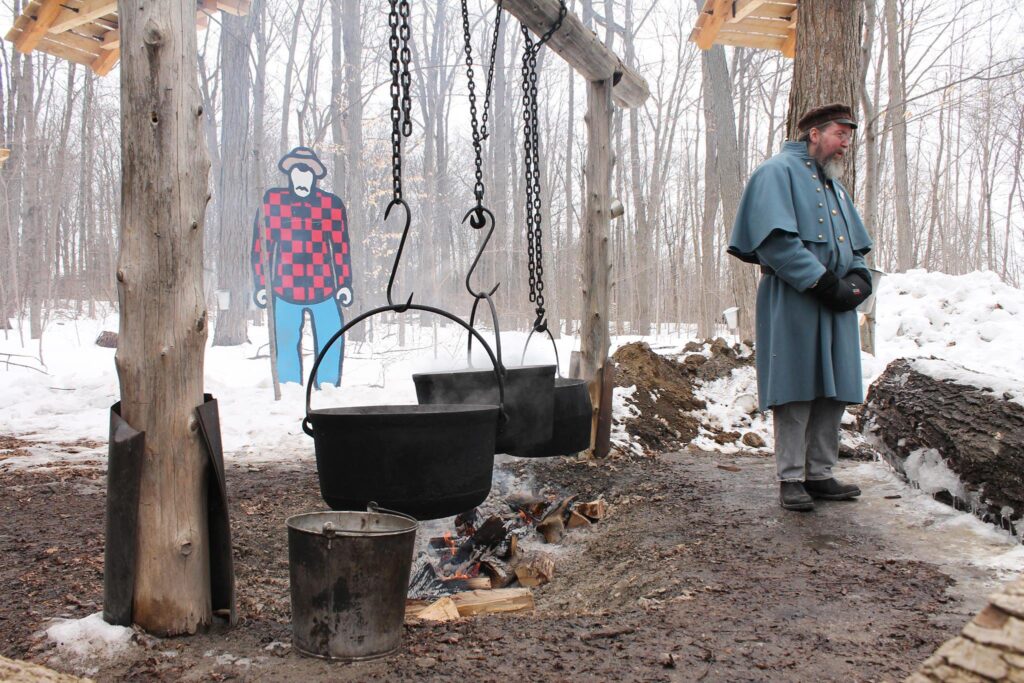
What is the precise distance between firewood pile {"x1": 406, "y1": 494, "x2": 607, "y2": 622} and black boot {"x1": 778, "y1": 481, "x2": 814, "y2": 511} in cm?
107

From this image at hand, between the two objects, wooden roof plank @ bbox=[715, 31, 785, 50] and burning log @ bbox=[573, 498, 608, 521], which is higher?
wooden roof plank @ bbox=[715, 31, 785, 50]

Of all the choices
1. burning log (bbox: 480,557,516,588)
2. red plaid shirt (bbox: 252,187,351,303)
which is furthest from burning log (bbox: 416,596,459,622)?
red plaid shirt (bbox: 252,187,351,303)

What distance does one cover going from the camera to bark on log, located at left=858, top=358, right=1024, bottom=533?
3418 mm

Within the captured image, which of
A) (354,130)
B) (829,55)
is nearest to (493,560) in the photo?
(829,55)

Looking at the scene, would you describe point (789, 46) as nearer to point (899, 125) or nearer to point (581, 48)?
point (581, 48)

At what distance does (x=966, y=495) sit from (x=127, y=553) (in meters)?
3.70

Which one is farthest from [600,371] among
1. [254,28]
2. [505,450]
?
[254,28]

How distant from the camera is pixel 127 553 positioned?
2.55 m

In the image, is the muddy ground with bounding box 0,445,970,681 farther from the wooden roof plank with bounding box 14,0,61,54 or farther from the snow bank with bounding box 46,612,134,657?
the wooden roof plank with bounding box 14,0,61,54

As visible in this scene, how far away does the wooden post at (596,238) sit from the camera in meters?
5.62

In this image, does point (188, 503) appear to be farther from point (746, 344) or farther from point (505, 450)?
point (746, 344)

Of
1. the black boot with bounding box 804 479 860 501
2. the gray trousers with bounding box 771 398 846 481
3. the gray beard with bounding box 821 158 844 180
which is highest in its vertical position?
the gray beard with bounding box 821 158 844 180

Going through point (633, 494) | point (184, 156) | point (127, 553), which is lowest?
point (633, 494)

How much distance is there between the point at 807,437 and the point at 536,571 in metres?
1.62
